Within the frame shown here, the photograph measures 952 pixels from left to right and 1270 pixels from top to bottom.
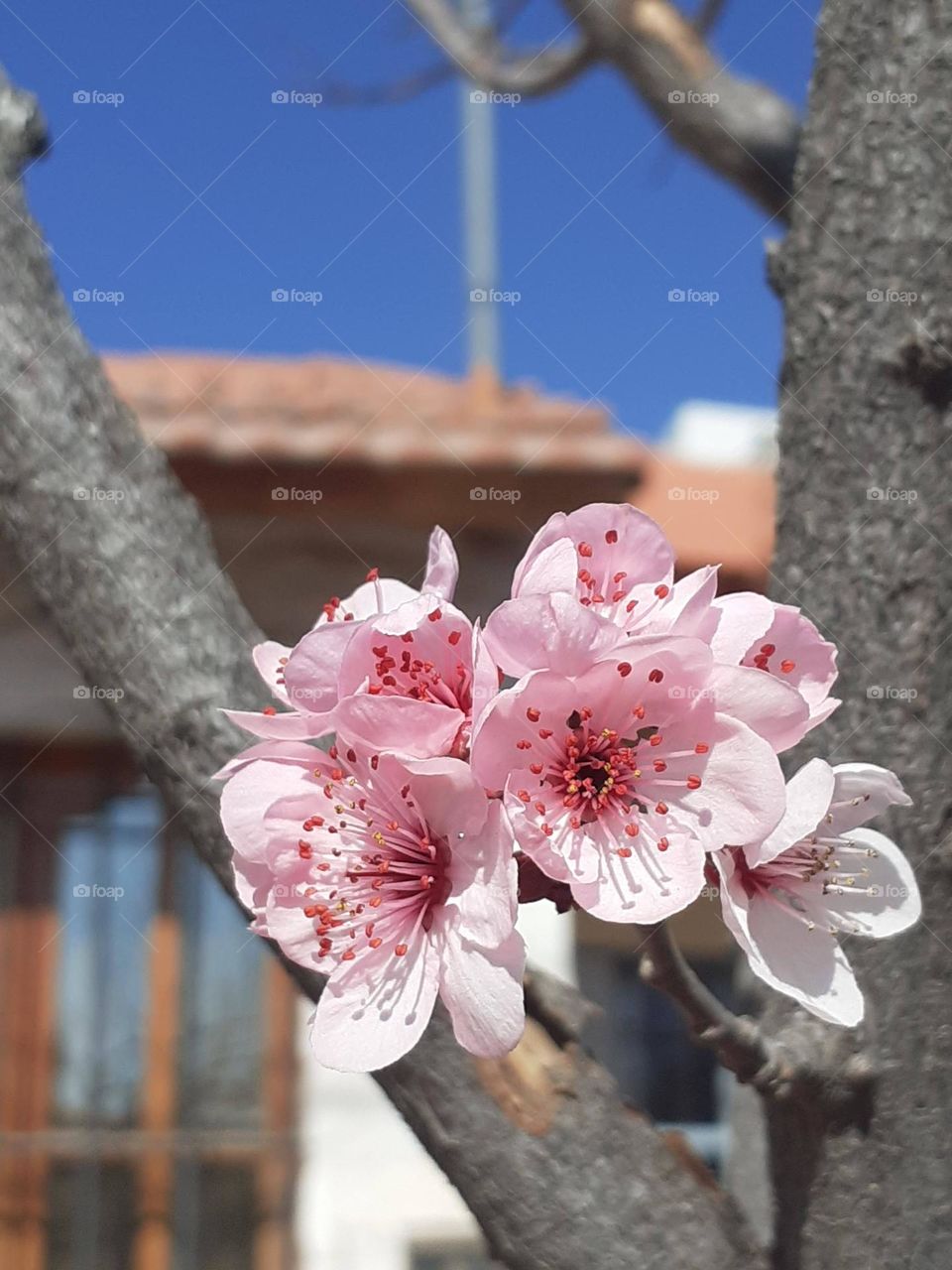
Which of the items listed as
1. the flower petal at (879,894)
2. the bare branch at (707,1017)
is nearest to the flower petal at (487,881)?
the bare branch at (707,1017)

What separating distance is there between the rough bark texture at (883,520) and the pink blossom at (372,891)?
574 millimetres

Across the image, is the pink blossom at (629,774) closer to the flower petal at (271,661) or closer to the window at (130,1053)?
the flower petal at (271,661)

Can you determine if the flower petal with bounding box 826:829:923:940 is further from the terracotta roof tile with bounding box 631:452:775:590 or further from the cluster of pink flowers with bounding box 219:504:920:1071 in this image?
the terracotta roof tile with bounding box 631:452:775:590

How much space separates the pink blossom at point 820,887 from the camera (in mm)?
883

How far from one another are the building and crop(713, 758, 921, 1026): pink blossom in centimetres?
254

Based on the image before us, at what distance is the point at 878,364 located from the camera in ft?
4.71

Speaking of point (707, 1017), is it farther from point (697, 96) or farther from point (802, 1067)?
point (697, 96)

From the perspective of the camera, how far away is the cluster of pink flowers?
0.83 metres

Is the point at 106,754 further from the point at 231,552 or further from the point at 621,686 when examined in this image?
the point at 621,686

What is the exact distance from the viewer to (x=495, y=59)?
3426 millimetres

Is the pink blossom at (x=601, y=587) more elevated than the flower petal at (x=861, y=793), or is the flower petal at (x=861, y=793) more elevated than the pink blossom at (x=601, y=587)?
the pink blossom at (x=601, y=587)

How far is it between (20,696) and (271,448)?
1252 mm

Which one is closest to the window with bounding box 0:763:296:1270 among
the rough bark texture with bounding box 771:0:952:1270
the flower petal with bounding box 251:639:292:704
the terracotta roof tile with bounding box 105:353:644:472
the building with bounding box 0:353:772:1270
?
the building with bounding box 0:353:772:1270

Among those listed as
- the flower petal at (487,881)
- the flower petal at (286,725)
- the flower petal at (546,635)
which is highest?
the flower petal at (546,635)
